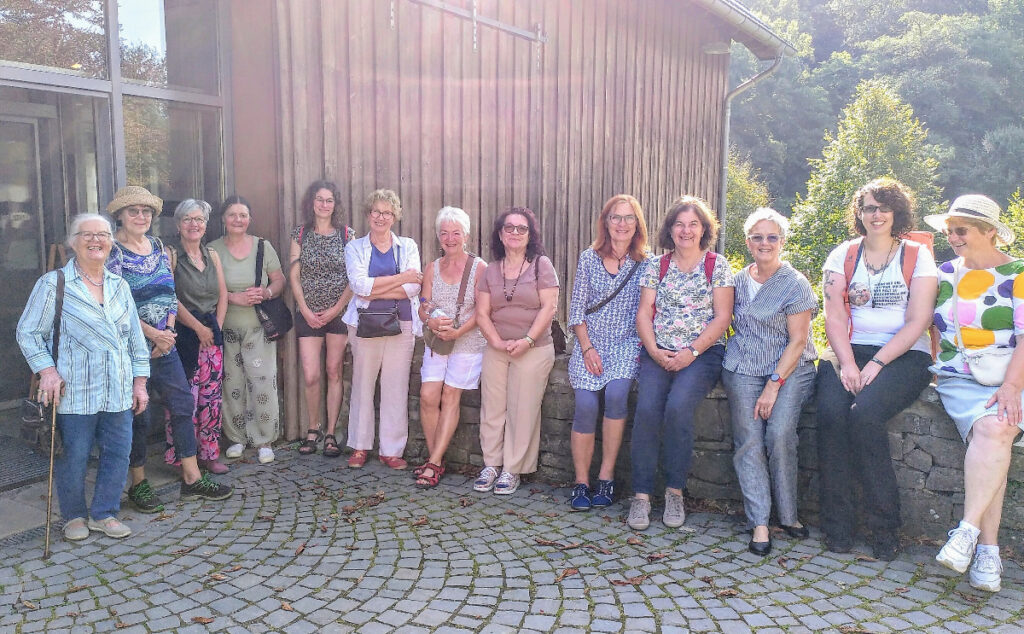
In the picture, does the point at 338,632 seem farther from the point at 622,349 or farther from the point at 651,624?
the point at 622,349

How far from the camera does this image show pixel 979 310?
3861 millimetres

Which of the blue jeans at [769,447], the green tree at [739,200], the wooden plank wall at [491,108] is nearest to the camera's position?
the blue jeans at [769,447]

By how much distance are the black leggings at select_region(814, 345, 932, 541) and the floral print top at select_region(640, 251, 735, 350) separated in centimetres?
76

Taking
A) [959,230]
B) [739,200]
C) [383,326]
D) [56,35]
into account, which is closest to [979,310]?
[959,230]

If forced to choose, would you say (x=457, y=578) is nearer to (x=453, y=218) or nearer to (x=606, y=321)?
(x=606, y=321)

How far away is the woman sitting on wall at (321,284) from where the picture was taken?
17.9 feet

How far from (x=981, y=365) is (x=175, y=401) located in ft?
Result: 13.8

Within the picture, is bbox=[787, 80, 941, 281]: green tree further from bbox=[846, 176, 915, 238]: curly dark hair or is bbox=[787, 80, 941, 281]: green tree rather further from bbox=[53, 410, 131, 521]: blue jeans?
bbox=[53, 410, 131, 521]: blue jeans

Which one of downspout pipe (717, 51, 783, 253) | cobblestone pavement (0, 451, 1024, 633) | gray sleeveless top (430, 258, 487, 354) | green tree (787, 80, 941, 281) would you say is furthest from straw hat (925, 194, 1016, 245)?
green tree (787, 80, 941, 281)

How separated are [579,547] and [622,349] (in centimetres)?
120

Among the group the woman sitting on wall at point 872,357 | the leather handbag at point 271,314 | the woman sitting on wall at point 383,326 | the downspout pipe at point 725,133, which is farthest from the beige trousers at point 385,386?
the downspout pipe at point 725,133

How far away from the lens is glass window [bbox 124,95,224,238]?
5328 mm

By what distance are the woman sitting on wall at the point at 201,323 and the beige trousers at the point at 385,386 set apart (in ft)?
2.84

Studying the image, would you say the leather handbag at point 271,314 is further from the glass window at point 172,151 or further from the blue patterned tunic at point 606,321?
the blue patterned tunic at point 606,321
